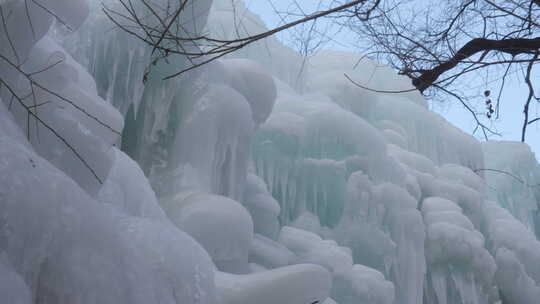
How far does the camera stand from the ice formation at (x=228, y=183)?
3.43ft

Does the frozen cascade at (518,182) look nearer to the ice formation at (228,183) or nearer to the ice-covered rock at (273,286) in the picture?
the ice formation at (228,183)

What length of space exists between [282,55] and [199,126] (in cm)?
369

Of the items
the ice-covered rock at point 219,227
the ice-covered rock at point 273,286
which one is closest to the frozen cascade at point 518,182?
the ice-covered rock at point 219,227

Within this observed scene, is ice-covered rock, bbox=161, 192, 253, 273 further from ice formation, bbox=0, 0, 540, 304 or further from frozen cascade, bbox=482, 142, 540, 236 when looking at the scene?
frozen cascade, bbox=482, 142, 540, 236

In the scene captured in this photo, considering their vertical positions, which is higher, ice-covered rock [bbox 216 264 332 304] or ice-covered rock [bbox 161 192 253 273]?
ice-covered rock [bbox 216 264 332 304]

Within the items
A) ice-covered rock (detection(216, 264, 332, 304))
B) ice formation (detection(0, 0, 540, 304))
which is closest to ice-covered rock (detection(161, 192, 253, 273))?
ice formation (detection(0, 0, 540, 304))

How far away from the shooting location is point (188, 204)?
313 centimetres

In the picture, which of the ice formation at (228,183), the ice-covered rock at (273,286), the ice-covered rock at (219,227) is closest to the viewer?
the ice formation at (228,183)

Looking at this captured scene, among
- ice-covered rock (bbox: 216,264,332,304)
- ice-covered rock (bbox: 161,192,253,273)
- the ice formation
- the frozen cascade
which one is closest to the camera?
the ice formation

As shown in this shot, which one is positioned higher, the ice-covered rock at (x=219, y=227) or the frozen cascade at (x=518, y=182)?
the frozen cascade at (x=518, y=182)

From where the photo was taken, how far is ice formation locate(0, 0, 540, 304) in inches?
41.1

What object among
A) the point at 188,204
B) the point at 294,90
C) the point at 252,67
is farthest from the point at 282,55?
the point at 188,204

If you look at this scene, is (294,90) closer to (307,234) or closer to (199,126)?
(307,234)

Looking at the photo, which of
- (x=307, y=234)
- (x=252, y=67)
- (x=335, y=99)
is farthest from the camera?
(x=335, y=99)
